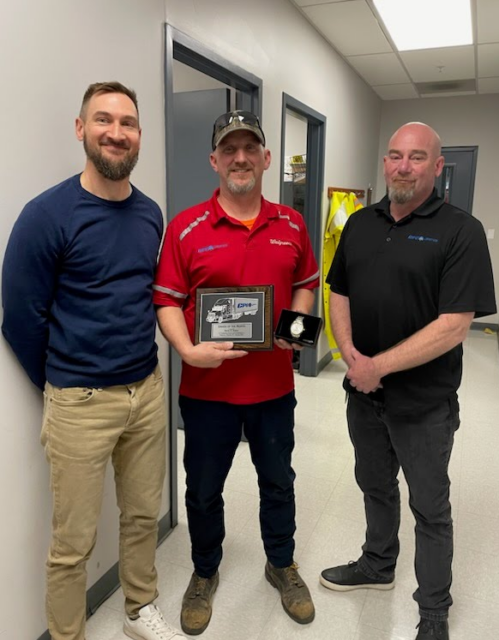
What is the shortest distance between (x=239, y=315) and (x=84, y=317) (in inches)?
17.5

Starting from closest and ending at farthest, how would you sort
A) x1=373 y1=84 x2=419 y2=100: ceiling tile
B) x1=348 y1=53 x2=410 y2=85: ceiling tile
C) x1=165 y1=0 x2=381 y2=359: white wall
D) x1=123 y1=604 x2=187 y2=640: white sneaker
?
x1=123 y1=604 x2=187 y2=640: white sneaker → x1=165 y1=0 x2=381 y2=359: white wall → x1=348 y1=53 x2=410 y2=85: ceiling tile → x1=373 y1=84 x2=419 y2=100: ceiling tile

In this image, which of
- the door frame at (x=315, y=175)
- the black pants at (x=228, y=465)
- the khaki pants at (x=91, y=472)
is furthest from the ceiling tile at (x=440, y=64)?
the khaki pants at (x=91, y=472)

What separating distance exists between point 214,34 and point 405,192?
51.4 inches

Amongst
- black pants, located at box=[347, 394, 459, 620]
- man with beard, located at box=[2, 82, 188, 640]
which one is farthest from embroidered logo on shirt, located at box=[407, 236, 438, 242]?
man with beard, located at box=[2, 82, 188, 640]

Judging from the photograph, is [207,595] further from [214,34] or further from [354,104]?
[354,104]

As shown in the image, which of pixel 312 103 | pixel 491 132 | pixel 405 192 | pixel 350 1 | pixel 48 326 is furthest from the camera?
pixel 491 132

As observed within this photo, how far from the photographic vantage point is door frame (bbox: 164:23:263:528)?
1.94 m

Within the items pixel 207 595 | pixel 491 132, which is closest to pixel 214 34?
pixel 207 595

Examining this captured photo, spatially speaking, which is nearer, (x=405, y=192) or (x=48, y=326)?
(x=48, y=326)

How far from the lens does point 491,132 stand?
5801 millimetres

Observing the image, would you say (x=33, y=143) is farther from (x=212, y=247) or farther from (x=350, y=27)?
(x=350, y=27)

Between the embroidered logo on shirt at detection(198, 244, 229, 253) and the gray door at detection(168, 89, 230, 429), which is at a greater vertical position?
the gray door at detection(168, 89, 230, 429)

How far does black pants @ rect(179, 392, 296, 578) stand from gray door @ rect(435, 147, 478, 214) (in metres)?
5.08

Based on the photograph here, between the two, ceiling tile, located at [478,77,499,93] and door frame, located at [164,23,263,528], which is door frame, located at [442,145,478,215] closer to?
ceiling tile, located at [478,77,499,93]
